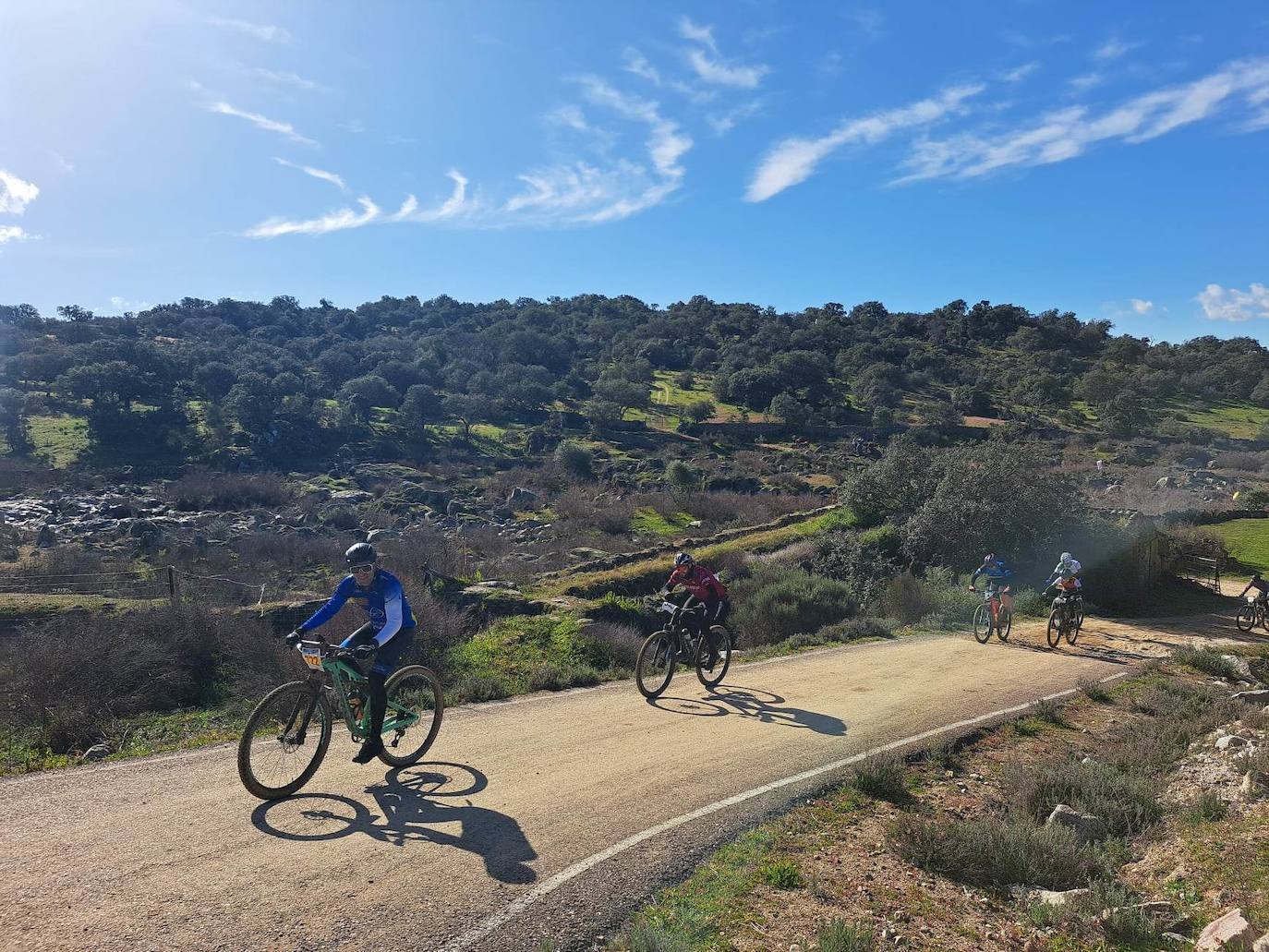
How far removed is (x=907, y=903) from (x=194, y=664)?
452 inches

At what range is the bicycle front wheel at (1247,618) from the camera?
18.1 meters

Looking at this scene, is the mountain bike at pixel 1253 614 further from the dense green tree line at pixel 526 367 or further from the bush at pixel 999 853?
the dense green tree line at pixel 526 367

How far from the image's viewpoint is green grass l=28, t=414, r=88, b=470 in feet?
162

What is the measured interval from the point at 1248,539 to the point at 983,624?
72.5ft

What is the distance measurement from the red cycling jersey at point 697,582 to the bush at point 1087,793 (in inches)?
158

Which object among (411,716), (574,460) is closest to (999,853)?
(411,716)

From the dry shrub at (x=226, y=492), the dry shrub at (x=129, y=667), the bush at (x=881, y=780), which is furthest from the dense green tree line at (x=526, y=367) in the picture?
the bush at (x=881, y=780)

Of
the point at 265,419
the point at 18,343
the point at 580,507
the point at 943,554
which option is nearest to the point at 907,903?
the point at 943,554

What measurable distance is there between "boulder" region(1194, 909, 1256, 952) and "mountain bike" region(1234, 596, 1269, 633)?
1758cm

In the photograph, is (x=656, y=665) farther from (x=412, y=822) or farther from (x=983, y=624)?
(x=983, y=624)

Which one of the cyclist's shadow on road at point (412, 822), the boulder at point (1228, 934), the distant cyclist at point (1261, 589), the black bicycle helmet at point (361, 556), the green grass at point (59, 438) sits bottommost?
the cyclist's shadow on road at point (412, 822)

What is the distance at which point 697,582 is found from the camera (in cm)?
1010

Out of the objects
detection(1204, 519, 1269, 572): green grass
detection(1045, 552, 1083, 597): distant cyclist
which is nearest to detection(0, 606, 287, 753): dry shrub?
detection(1045, 552, 1083, 597): distant cyclist

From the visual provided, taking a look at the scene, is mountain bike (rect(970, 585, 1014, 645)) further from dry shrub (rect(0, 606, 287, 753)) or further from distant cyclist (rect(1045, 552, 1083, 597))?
dry shrub (rect(0, 606, 287, 753))
